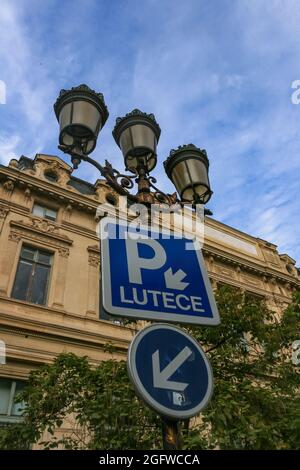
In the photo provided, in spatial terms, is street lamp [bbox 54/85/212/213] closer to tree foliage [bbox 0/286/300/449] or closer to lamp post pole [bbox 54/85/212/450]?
lamp post pole [bbox 54/85/212/450]

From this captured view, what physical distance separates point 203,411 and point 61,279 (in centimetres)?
751

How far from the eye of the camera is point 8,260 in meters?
11.5

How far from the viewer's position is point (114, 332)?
1177 centimetres

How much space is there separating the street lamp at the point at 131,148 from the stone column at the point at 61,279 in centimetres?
722

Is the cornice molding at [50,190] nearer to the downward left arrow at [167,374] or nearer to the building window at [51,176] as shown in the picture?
the building window at [51,176]

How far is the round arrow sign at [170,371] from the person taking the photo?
2156 mm

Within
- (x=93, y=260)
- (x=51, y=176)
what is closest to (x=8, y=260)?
(x=93, y=260)

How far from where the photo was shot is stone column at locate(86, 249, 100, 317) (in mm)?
11953

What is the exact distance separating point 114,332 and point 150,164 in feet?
25.3

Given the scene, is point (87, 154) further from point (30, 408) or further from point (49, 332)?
point (49, 332)

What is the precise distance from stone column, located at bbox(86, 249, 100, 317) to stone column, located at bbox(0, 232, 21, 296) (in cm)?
261

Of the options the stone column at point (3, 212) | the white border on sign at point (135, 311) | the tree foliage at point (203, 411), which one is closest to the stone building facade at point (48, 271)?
the stone column at point (3, 212)

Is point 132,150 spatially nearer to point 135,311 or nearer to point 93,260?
point 135,311

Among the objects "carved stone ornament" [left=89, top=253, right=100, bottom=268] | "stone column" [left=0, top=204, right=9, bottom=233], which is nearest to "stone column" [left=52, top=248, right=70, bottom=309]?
"carved stone ornament" [left=89, top=253, right=100, bottom=268]
